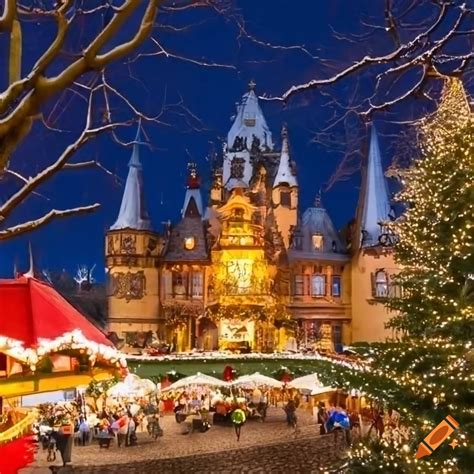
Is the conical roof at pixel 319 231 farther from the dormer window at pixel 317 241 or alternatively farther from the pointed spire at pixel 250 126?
the pointed spire at pixel 250 126

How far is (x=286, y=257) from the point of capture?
4312cm

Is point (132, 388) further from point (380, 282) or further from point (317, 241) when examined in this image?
point (317, 241)

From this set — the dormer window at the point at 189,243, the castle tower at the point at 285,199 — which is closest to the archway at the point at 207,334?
the dormer window at the point at 189,243

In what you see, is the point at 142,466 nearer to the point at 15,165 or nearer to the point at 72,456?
the point at 72,456

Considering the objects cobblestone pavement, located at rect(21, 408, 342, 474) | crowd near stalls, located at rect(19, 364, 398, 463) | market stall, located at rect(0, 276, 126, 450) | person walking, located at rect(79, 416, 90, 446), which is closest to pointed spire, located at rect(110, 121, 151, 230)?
crowd near stalls, located at rect(19, 364, 398, 463)

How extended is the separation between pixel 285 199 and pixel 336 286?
655 cm

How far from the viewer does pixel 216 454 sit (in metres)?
18.0

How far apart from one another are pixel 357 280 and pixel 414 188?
113 ft

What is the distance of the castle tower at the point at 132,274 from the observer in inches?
1678

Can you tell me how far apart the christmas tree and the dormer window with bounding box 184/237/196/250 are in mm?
33882

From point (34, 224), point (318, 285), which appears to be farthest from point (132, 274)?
point (34, 224)

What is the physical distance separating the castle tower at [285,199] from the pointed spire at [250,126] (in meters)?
4.90

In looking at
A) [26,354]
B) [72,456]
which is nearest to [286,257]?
[72,456]

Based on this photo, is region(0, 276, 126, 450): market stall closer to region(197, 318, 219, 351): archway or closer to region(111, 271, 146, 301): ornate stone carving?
region(197, 318, 219, 351): archway
